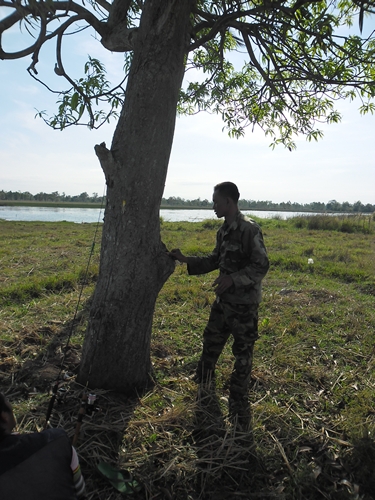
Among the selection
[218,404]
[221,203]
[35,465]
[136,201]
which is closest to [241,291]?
[221,203]

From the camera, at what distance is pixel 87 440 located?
9.04ft

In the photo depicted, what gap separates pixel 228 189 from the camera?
3.46m

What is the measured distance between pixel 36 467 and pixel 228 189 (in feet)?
8.69

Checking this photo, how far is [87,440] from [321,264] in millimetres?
8503

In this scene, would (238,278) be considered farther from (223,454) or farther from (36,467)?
(36,467)

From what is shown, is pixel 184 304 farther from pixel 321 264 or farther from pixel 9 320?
pixel 321 264

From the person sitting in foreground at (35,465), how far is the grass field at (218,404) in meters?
0.93

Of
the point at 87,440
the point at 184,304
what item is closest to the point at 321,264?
the point at 184,304

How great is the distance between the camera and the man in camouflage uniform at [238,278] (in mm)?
3361

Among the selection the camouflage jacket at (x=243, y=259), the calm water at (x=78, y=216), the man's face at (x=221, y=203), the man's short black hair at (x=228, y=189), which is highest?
the man's short black hair at (x=228, y=189)

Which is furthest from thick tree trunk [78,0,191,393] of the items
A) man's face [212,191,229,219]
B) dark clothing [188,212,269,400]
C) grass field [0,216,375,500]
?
dark clothing [188,212,269,400]

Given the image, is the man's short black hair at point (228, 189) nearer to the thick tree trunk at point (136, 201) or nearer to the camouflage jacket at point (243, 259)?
the camouflage jacket at point (243, 259)

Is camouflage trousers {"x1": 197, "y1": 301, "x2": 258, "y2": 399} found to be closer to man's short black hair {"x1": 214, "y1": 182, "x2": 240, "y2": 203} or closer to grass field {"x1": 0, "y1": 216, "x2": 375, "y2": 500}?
grass field {"x1": 0, "y1": 216, "x2": 375, "y2": 500}

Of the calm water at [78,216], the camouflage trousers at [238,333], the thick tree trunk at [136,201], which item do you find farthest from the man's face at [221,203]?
the calm water at [78,216]
